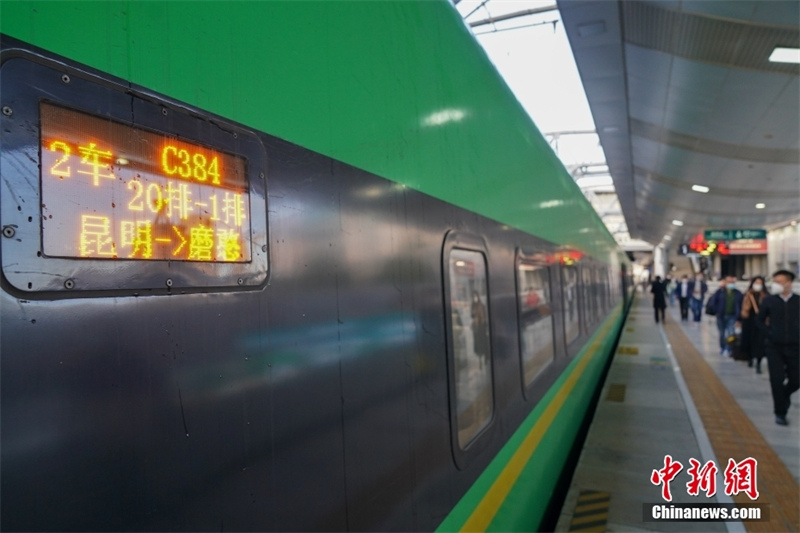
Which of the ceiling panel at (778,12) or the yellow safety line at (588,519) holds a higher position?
the ceiling panel at (778,12)

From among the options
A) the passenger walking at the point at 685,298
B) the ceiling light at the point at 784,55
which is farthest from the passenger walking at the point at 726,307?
the passenger walking at the point at 685,298

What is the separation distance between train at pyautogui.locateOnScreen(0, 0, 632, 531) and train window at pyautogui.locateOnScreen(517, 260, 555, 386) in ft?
4.23

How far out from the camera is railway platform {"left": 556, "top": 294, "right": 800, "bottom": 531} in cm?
416

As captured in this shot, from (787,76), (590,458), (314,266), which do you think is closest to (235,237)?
(314,266)

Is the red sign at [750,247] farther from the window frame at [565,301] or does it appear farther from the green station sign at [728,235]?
the window frame at [565,301]

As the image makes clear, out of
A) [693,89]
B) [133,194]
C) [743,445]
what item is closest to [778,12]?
[693,89]

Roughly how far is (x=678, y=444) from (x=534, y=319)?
3.21 metres

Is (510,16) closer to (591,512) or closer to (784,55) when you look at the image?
(784,55)

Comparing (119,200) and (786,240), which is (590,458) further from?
(786,240)

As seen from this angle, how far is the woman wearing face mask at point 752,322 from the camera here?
8.51 meters

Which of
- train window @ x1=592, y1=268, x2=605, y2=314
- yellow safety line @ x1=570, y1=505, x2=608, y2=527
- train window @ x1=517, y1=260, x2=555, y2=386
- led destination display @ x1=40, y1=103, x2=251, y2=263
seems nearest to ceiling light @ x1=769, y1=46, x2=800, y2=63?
train window @ x1=592, y1=268, x2=605, y2=314

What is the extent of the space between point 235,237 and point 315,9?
2.28ft

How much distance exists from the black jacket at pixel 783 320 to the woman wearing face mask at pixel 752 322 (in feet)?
7.29

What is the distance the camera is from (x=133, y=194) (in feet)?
2.84
